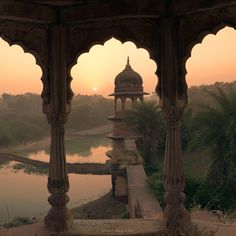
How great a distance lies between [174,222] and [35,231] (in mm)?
2161

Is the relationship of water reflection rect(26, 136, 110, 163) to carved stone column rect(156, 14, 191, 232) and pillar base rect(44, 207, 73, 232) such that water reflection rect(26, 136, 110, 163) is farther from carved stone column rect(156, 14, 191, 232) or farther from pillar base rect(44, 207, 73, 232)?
carved stone column rect(156, 14, 191, 232)

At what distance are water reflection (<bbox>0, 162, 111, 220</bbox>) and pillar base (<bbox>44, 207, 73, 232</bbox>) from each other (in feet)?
48.8

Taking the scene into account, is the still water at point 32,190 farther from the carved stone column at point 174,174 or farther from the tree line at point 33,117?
the tree line at point 33,117

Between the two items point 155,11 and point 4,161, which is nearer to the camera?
point 155,11

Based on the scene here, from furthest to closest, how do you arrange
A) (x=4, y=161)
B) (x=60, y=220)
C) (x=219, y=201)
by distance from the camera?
(x=4, y=161) → (x=219, y=201) → (x=60, y=220)

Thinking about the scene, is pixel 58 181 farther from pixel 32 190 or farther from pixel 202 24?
pixel 32 190

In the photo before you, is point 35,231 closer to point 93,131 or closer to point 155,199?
point 155,199

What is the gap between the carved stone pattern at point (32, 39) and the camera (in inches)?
215

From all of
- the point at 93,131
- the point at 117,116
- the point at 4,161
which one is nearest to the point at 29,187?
the point at 117,116

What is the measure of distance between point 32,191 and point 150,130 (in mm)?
11136

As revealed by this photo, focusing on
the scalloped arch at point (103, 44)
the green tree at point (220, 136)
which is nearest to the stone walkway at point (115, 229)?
the scalloped arch at point (103, 44)

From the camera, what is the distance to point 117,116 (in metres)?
22.6

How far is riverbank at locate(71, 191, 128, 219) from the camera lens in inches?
727

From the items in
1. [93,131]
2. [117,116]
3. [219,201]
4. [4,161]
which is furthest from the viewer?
[93,131]
